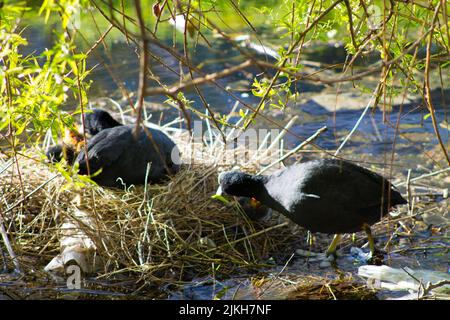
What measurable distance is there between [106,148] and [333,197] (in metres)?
1.45

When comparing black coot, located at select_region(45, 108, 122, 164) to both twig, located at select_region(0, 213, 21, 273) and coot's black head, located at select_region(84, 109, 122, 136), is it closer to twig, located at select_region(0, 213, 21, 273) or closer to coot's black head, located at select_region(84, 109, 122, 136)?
coot's black head, located at select_region(84, 109, 122, 136)

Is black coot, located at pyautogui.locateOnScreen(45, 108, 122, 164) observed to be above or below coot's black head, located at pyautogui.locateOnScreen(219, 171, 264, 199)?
above

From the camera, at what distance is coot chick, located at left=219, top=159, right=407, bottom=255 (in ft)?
12.1

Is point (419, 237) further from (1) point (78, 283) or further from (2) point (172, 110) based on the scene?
(2) point (172, 110)

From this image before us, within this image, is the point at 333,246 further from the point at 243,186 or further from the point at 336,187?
the point at 243,186

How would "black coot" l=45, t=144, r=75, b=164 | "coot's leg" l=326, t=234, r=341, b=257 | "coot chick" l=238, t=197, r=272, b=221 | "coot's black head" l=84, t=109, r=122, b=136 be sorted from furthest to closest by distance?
"coot's black head" l=84, t=109, r=122, b=136 < "black coot" l=45, t=144, r=75, b=164 < "coot chick" l=238, t=197, r=272, b=221 < "coot's leg" l=326, t=234, r=341, b=257

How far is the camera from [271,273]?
3.70 meters

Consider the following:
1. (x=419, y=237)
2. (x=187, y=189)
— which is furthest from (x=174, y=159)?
(x=419, y=237)

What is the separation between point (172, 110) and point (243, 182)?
3.15m

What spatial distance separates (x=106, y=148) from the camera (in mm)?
4125

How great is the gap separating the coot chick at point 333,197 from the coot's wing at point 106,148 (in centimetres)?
105

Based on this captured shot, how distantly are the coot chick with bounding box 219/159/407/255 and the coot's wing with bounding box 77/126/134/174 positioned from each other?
1.05 meters

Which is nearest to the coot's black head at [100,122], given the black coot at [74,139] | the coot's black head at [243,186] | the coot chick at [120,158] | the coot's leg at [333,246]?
the black coot at [74,139]

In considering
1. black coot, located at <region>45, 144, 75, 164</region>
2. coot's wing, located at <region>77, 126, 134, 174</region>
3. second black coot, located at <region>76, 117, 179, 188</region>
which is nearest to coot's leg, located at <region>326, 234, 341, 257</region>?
second black coot, located at <region>76, 117, 179, 188</region>
